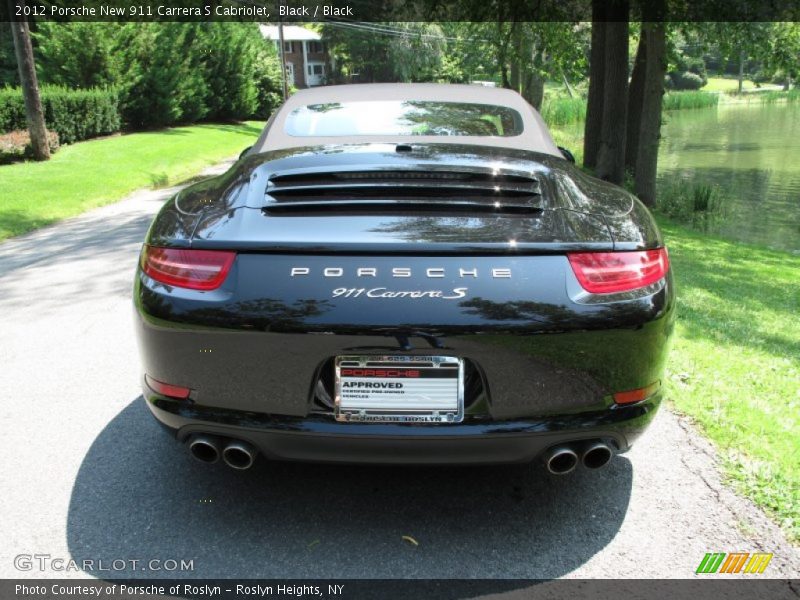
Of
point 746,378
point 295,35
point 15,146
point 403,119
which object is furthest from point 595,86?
point 295,35

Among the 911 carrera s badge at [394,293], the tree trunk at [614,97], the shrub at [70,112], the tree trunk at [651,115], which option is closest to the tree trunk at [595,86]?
the tree trunk at [614,97]

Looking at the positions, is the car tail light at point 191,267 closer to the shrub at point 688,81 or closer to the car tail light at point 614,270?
the car tail light at point 614,270

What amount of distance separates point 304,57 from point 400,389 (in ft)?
277

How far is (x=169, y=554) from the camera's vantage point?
256cm

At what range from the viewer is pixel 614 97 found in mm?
15055

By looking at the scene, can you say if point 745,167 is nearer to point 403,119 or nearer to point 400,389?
point 403,119

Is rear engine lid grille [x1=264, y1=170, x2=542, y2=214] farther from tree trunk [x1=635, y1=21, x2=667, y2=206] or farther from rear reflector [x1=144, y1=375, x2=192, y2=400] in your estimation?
tree trunk [x1=635, y1=21, x2=667, y2=206]

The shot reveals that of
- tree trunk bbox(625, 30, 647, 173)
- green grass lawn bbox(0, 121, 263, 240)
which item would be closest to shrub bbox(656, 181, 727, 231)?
tree trunk bbox(625, 30, 647, 173)

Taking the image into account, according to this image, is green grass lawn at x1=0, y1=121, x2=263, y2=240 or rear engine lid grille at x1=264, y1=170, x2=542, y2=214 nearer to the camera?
rear engine lid grille at x1=264, y1=170, x2=542, y2=214

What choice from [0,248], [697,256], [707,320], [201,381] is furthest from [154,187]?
[201,381]

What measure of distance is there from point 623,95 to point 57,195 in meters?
11.6

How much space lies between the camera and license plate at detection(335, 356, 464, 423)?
238 cm

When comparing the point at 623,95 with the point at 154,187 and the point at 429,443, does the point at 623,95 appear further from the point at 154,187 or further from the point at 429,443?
the point at 429,443

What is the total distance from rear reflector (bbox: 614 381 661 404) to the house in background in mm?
80784
